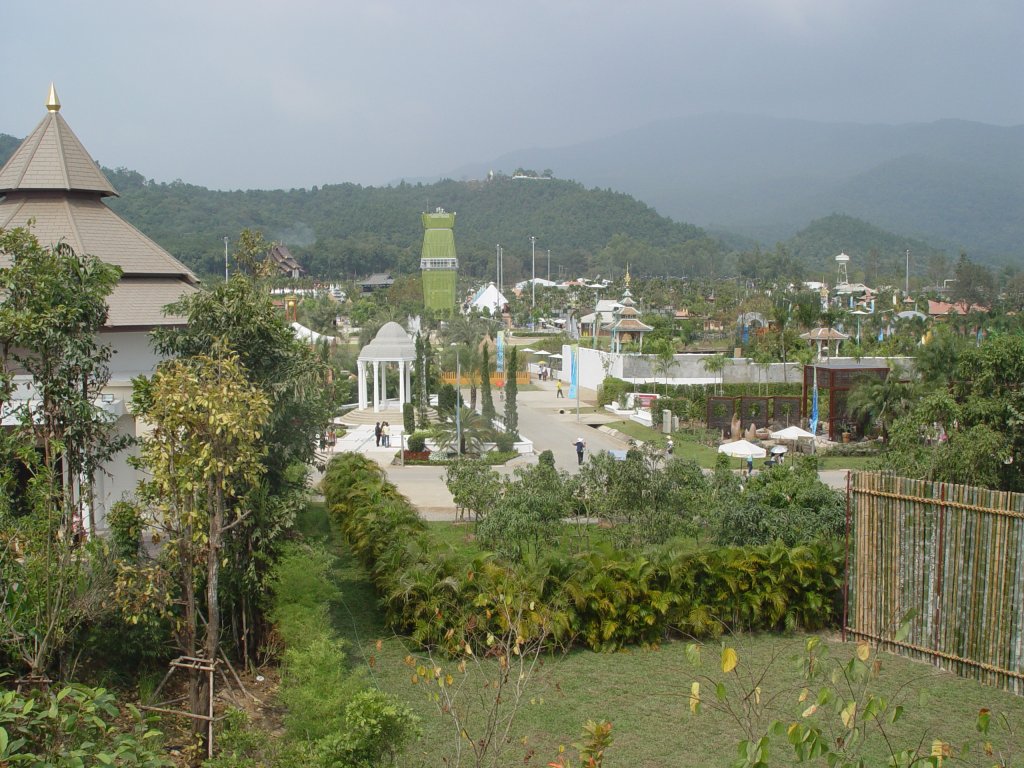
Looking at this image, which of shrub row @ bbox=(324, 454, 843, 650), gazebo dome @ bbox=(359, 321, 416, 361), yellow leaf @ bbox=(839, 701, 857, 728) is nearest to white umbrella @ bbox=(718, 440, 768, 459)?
shrub row @ bbox=(324, 454, 843, 650)

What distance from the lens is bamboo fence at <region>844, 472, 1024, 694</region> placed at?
982 centimetres

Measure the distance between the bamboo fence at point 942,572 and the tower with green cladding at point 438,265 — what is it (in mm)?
77676

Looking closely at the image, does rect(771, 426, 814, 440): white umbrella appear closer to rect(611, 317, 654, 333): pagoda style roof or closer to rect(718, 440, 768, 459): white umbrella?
rect(718, 440, 768, 459): white umbrella

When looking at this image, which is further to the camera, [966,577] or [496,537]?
[496,537]

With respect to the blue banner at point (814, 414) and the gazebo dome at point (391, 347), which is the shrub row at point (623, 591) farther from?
the gazebo dome at point (391, 347)

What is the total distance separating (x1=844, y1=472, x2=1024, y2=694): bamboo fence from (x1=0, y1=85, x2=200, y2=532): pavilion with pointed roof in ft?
34.3

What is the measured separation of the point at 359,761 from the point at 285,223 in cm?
17286

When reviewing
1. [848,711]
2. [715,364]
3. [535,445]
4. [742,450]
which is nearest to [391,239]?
[715,364]

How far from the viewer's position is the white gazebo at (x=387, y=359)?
123 ft

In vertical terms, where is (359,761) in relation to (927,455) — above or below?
below

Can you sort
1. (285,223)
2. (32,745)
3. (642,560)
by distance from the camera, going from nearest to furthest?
(32,745)
(642,560)
(285,223)

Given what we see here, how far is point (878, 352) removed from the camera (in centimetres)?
4769

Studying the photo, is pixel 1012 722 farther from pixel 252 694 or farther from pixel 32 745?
pixel 32 745

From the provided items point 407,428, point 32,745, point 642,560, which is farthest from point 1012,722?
point 407,428
